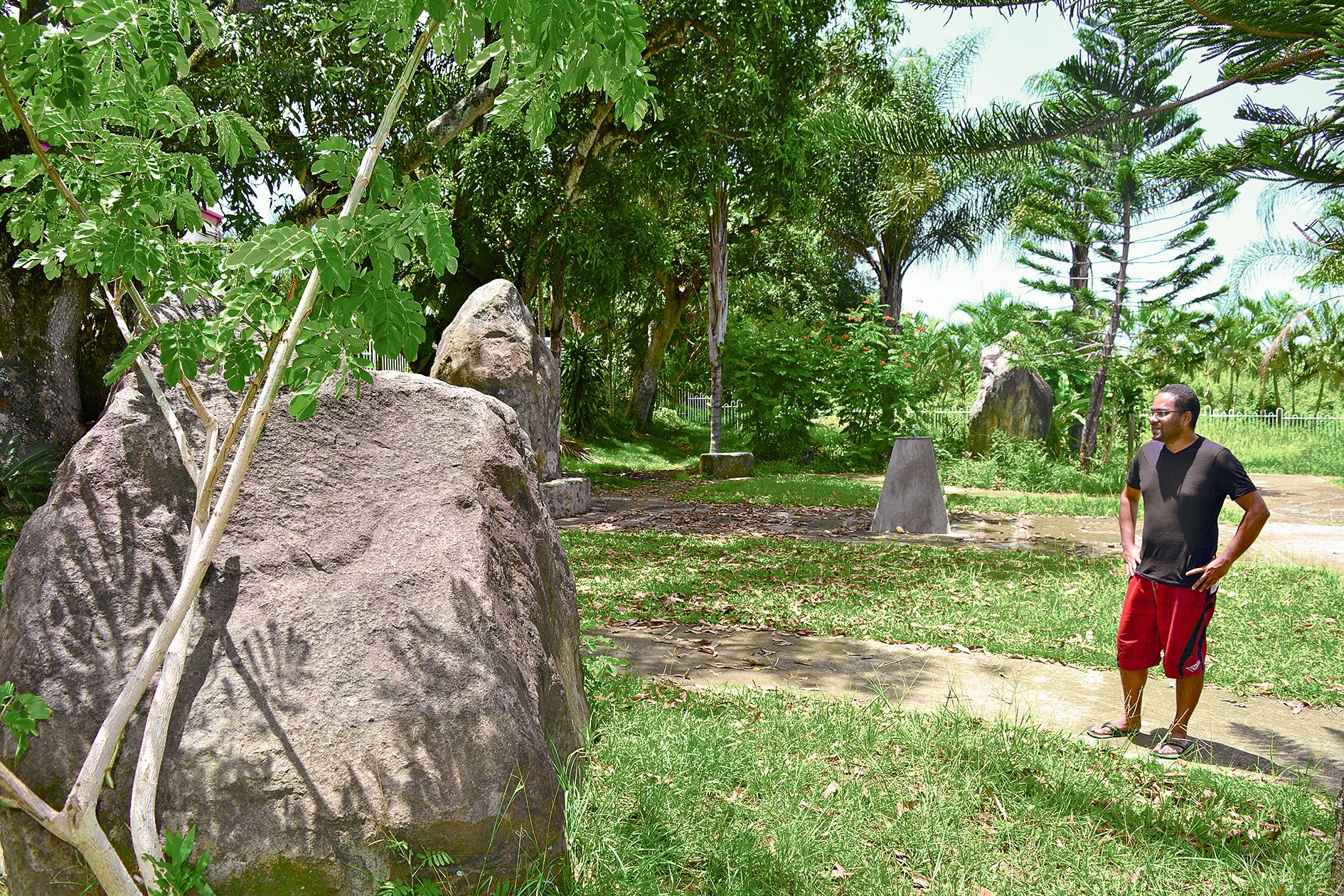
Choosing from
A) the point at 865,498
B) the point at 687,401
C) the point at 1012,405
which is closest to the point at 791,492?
the point at 865,498

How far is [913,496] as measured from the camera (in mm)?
10180

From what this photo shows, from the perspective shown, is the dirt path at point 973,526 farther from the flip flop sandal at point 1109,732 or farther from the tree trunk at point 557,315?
the flip flop sandal at point 1109,732

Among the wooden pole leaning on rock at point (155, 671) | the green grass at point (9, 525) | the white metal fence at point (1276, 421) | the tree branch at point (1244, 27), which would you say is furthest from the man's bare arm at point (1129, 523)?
the white metal fence at point (1276, 421)

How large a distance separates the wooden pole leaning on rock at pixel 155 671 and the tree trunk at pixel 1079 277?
15844 millimetres

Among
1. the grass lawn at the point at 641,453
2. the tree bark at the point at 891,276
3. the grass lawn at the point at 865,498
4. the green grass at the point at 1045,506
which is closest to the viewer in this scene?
the green grass at the point at 1045,506

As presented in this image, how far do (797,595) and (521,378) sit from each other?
4.95m

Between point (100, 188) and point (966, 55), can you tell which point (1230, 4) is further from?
point (966, 55)

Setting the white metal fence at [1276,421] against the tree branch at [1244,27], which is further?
the white metal fence at [1276,421]

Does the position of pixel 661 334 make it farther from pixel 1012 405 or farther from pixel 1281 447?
pixel 1281 447

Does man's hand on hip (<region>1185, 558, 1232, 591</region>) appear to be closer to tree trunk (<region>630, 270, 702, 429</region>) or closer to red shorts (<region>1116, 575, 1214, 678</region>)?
red shorts (<region>1116, 575, 1214, 678</region>)

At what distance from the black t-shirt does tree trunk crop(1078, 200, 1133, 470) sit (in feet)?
40.8

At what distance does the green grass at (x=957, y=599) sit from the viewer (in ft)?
17.8

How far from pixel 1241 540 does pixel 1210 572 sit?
241 mm

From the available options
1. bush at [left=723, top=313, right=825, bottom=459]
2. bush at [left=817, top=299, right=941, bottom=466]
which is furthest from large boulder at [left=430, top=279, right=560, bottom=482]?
bush at [left=817, top=299, right=941, bottom=466]
